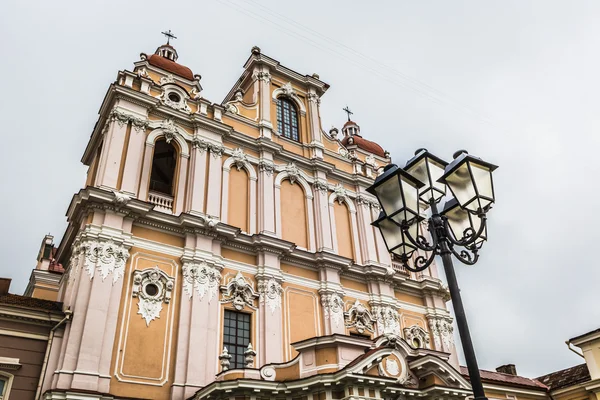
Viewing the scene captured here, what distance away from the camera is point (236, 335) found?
18844mm

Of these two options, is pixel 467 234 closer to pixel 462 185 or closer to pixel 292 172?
pixel 462 185

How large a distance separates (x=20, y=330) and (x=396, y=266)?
1740 centimetres

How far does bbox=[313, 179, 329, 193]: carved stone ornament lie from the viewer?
2524 centimetres

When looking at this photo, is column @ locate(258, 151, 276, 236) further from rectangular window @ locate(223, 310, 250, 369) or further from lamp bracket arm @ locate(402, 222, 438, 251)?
lamp bracket arm @ locate(402, 222, 438, 251)

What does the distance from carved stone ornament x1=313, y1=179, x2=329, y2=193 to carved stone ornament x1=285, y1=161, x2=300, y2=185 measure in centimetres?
105

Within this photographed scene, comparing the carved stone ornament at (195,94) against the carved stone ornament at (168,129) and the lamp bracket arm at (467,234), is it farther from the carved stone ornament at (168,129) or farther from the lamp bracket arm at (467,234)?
the lamp bracket arm at (467,234)

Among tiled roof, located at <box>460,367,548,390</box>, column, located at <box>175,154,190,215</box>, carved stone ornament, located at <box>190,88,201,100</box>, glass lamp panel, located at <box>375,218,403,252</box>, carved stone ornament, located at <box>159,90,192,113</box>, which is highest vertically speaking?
carved stone ornament, located at <box>190,88,201,100</box>

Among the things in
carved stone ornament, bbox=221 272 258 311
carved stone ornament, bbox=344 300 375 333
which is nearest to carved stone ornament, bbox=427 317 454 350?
carved stone ornament, bbox=344 300 375 333

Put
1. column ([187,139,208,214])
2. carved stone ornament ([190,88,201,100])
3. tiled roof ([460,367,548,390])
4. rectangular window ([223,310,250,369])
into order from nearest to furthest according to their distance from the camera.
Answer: rectangular window ([223,310,250,369]) < column ([187,139,208,214]) < carved stone ornament ([190,88,201,100]) < tiled roof ([460,367,548,390])

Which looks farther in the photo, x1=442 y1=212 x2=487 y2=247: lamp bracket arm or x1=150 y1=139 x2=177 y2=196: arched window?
x1=150 y1=139 x2=177 y2=196: arched window

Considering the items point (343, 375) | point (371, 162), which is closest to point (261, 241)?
point (343, 375)

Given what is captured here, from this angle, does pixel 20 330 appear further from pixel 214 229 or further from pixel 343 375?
pixel 343 375

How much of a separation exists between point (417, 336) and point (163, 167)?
596 inches

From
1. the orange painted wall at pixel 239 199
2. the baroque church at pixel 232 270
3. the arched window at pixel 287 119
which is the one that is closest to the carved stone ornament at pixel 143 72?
the baroque church at pixel 232 270
